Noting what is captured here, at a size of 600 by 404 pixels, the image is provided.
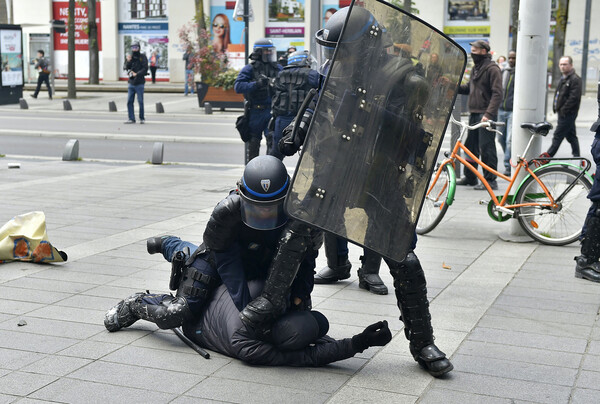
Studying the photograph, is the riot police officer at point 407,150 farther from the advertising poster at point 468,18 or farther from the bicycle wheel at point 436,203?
the advertising poster at point 468,18

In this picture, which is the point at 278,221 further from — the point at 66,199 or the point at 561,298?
the point at 66,199

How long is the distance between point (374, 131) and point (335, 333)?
1.45m

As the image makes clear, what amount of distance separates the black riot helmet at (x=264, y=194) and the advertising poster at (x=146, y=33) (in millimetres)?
36469

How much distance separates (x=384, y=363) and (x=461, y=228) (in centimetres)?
416

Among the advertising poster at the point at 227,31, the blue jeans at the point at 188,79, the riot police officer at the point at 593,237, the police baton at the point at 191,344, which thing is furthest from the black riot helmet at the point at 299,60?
the advertising poster at the point at 227,31

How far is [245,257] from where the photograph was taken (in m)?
4.57

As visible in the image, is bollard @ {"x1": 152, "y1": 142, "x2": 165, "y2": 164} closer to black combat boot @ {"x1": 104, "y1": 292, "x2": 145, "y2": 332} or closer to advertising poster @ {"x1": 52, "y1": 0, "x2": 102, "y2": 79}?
black combat boot @ {"x1": 104, "y1": 292, "x2": 145, "y2": 332}

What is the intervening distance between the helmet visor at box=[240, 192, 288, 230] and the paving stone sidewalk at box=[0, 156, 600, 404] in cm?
74

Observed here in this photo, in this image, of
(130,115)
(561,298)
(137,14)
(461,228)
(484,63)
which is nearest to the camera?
(561,298)

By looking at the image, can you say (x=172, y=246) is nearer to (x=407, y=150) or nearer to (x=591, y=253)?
(x=407, y=150)

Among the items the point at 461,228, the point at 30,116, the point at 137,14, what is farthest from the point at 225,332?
the point at 137,14

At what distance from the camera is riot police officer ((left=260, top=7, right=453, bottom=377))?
155 inches

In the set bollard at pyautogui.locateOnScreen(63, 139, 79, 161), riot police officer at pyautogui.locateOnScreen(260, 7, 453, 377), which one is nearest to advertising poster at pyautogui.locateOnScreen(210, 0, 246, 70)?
bollard at pyautogui.locateOnScreen(63, 139, 79, 161)

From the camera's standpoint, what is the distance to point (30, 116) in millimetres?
24141
